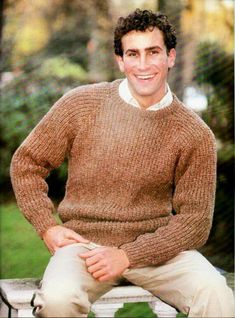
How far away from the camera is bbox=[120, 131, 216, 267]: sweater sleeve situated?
7.11 ft

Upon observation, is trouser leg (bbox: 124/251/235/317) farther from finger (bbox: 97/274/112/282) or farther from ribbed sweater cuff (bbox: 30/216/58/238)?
ribbed sweater cuff (bbox: 30/216/58/238)

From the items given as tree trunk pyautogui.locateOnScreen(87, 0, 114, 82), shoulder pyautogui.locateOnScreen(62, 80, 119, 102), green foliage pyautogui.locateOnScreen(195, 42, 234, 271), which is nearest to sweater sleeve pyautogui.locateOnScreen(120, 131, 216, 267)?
shoulder pyautogui.locateOnScreen(62, 80, 119, 102)

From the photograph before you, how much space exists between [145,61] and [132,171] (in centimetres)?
36

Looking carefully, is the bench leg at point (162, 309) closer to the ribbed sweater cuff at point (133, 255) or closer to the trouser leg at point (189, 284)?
the trouser leg at point (189, 284)

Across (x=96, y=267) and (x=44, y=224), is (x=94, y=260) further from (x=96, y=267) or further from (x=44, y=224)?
(x=44, y=224)

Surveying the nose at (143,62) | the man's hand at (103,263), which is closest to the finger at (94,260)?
the man's hand at (103,263)

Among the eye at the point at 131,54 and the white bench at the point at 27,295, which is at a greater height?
the eye at the point at 131,54

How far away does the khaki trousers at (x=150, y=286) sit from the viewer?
1969 millimetres

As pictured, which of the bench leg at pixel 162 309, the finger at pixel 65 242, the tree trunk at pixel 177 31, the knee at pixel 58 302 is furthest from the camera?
the tree trunk at pixel 177 31

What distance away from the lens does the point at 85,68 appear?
3967mm

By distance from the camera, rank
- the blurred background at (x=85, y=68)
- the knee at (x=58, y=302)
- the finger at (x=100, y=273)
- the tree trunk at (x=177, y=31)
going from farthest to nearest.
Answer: the blurred background at (x=85, y=68) < the tree trunk at (x=177, y=31) < the finger at (x=100, y=273) < the knee at (x=58, y=302)

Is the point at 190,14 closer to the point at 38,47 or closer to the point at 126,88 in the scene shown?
the point at 38,47

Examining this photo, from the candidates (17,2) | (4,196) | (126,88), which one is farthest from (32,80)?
(126,88)

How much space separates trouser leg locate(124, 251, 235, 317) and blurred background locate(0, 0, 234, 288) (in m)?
1.62
